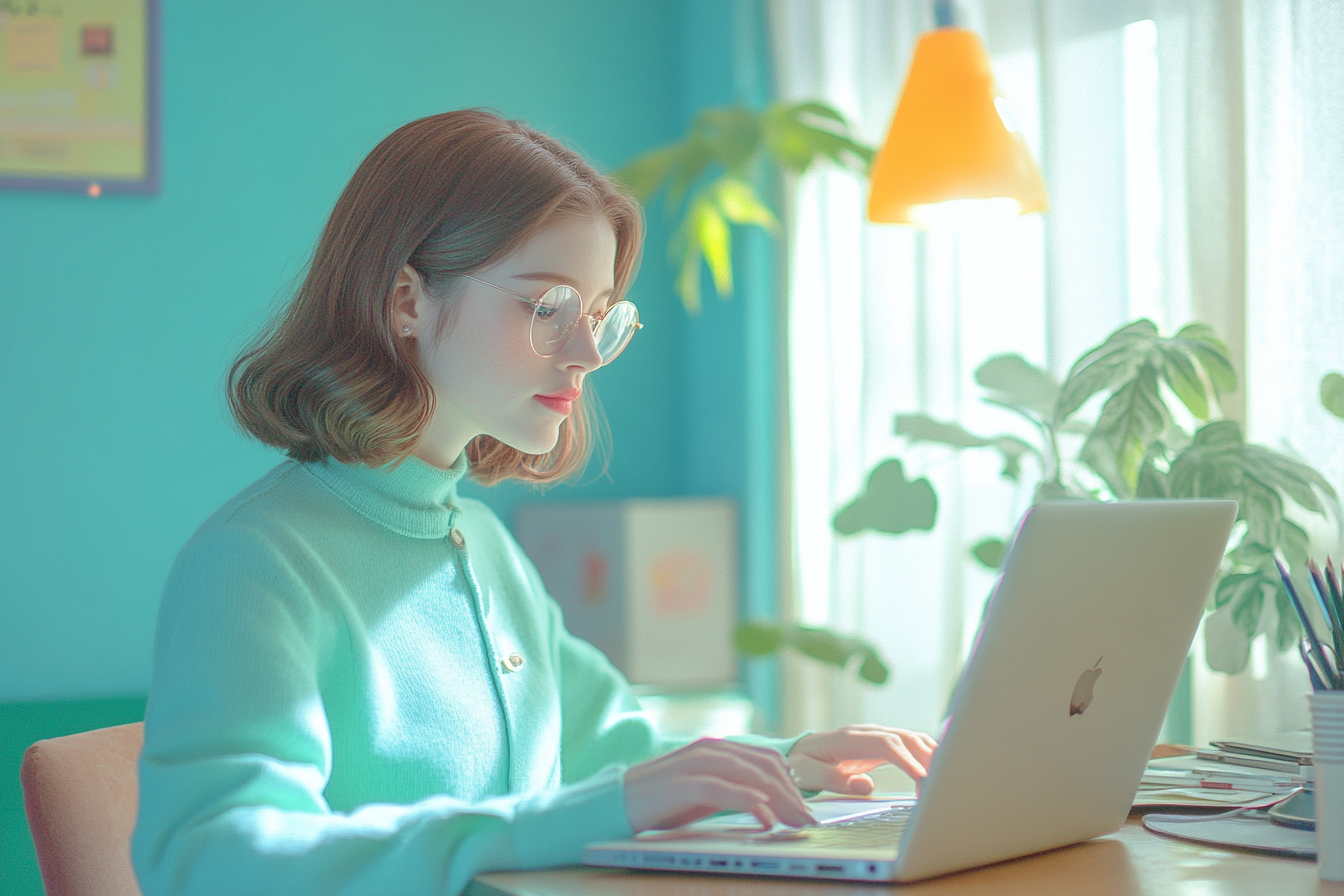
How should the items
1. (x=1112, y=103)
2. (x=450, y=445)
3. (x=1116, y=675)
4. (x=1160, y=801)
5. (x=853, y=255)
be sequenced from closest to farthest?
(x=1116, y=675)
(x=1160, y=801)
(x=450, y=445)
(x=1112, y=103)
(x=853, y=255)

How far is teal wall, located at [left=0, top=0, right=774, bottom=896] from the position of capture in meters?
2.82

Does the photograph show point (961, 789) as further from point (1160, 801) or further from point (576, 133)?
point (576, 133)

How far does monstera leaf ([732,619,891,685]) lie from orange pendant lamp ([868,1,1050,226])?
75 cm

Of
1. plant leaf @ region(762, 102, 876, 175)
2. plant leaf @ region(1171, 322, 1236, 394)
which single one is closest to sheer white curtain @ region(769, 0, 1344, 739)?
plant leaf @ region(1171, 322, 1236, 394)

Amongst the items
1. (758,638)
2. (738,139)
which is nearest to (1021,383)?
(758,638)

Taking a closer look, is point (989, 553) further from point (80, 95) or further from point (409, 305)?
point (80, 95)

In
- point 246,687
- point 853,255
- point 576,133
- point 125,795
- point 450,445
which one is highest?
point 576,133

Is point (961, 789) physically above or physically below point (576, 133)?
below

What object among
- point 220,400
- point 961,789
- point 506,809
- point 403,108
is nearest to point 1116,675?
point 961,789

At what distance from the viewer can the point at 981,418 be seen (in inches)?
95.2

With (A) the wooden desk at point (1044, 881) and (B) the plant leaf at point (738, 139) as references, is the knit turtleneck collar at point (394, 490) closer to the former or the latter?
(A) the wooden desk at point (1044, 881)

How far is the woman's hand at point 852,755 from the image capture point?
1.07 meters

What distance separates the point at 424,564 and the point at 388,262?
0.87 feet

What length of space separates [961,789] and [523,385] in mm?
546
